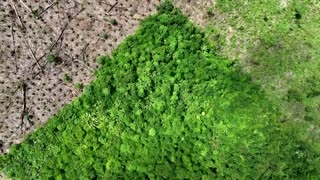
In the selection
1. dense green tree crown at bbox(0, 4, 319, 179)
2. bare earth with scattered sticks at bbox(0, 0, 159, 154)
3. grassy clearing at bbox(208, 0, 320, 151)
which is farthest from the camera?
bare earth with scattered sticks at bbox(0, 0, 159, 154)

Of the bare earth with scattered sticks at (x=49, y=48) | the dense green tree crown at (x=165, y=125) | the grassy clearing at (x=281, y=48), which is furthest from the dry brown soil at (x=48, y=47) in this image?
the grassy clearing at (x=281, y=48)

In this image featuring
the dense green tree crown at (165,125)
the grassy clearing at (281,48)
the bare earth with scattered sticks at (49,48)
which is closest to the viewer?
the dense green tree crown at (165,125)

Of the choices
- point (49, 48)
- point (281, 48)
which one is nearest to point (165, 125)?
point (281, 48)

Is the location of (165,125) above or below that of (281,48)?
below

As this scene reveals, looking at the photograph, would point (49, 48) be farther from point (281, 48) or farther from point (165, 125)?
point (281, 48)

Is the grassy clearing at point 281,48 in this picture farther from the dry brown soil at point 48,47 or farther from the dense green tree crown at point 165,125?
the dry brown soil at point 48,47

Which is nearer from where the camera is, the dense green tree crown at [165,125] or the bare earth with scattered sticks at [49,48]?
the dense green tree crown at [165,125]

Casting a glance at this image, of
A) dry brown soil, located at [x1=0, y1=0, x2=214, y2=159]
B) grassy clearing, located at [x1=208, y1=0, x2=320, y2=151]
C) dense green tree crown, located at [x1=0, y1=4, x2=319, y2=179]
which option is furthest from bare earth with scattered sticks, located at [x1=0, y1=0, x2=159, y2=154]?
grassy clearing, located at [x1=208, y1=0, x2=320, y2=151]

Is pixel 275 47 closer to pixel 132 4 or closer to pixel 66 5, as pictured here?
pixel 132 4

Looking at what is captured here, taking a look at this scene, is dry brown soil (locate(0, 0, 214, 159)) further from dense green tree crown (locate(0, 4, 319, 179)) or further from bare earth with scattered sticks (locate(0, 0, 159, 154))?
dense green tree crown (locate(0, 4, 319, 179))
